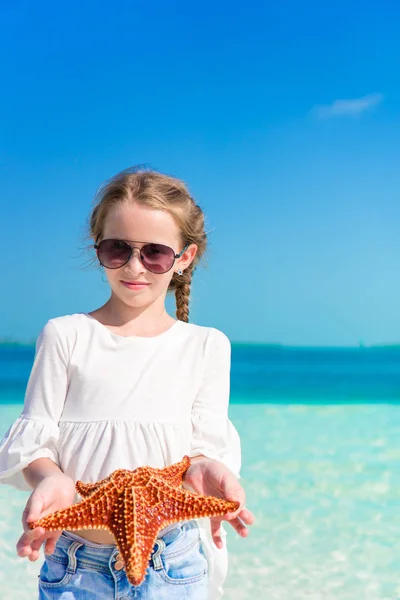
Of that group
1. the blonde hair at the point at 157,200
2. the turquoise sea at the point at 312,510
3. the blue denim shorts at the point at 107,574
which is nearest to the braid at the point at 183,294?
the blonde hair at the point at 157,200

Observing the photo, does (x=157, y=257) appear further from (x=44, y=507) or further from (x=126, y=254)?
(x=44, y=507)

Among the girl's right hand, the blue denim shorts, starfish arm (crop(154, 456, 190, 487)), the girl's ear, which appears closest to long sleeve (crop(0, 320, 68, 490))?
the girl's right hand

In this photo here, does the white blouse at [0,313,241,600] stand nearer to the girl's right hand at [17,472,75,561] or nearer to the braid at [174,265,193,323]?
the girl's right hand at [17,472,75,561]

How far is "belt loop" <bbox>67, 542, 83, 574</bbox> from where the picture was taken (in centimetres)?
180

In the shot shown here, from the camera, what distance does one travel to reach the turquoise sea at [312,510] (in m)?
4.49

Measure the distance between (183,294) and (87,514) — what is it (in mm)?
920

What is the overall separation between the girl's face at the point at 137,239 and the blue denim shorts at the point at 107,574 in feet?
2.07

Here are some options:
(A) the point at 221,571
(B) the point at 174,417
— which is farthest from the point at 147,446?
(A) the point at 221,571

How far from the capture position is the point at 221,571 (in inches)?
80.1

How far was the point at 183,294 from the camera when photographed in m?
2.32

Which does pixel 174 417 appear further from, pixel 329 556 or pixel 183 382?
pixel 329 556

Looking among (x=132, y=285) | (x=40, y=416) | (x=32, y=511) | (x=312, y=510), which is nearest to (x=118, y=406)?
(x=40, y=416)

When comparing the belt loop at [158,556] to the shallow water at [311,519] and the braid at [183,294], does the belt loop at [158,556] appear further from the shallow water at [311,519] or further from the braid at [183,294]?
the shallow water at [311,519]

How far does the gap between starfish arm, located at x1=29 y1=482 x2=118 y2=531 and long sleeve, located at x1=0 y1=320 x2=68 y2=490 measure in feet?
0.94
